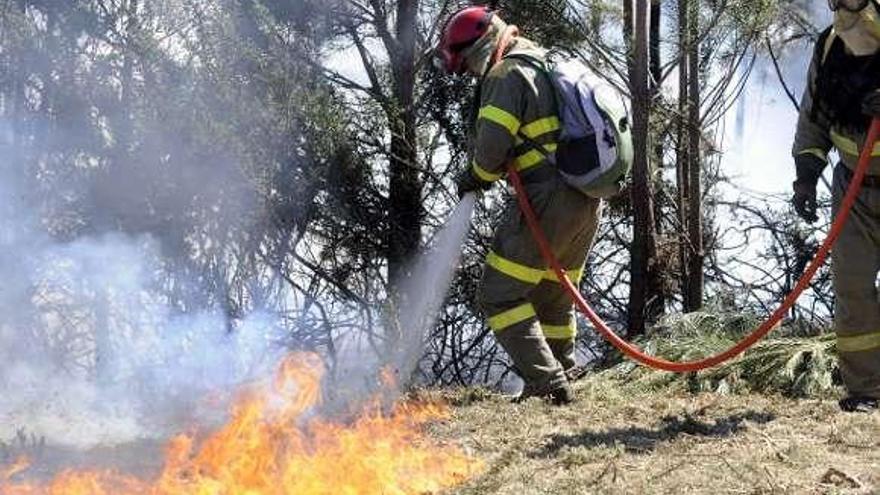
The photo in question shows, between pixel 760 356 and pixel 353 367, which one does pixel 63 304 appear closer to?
pixel 353 367

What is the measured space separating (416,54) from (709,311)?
332cm

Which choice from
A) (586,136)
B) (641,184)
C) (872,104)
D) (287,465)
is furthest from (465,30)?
(641,184)

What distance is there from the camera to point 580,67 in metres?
5.01

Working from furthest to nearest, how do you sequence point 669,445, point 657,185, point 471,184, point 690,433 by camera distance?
1. point 657,185
2. point 471,184
3. point 690,433
4. point 669,445

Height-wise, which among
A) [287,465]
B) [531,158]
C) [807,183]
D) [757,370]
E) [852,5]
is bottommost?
[757,370]

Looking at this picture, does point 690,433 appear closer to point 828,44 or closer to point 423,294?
point 828,44

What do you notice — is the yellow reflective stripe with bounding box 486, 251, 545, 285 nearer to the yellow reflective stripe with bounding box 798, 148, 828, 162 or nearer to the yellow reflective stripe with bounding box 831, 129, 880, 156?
the yellow reflective stripe with bounding box 798, 148, 828, 162

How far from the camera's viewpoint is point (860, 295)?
14.2 feet

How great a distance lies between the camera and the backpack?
4801 mm

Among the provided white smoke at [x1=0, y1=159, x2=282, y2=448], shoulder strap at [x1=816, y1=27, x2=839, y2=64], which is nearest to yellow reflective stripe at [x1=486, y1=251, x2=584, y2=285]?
shoulder strap at [x1=816, y1=27, x2=839, y2=64]

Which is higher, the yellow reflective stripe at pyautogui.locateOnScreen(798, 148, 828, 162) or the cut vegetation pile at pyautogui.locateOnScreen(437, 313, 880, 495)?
the yellow reflective stripe at pyautogui.locateOnScreen(798, 148, 828, 162)

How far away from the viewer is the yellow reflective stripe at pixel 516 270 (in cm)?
494

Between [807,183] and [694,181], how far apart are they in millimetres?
3910

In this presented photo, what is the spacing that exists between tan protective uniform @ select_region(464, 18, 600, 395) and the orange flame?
2.40 ft
